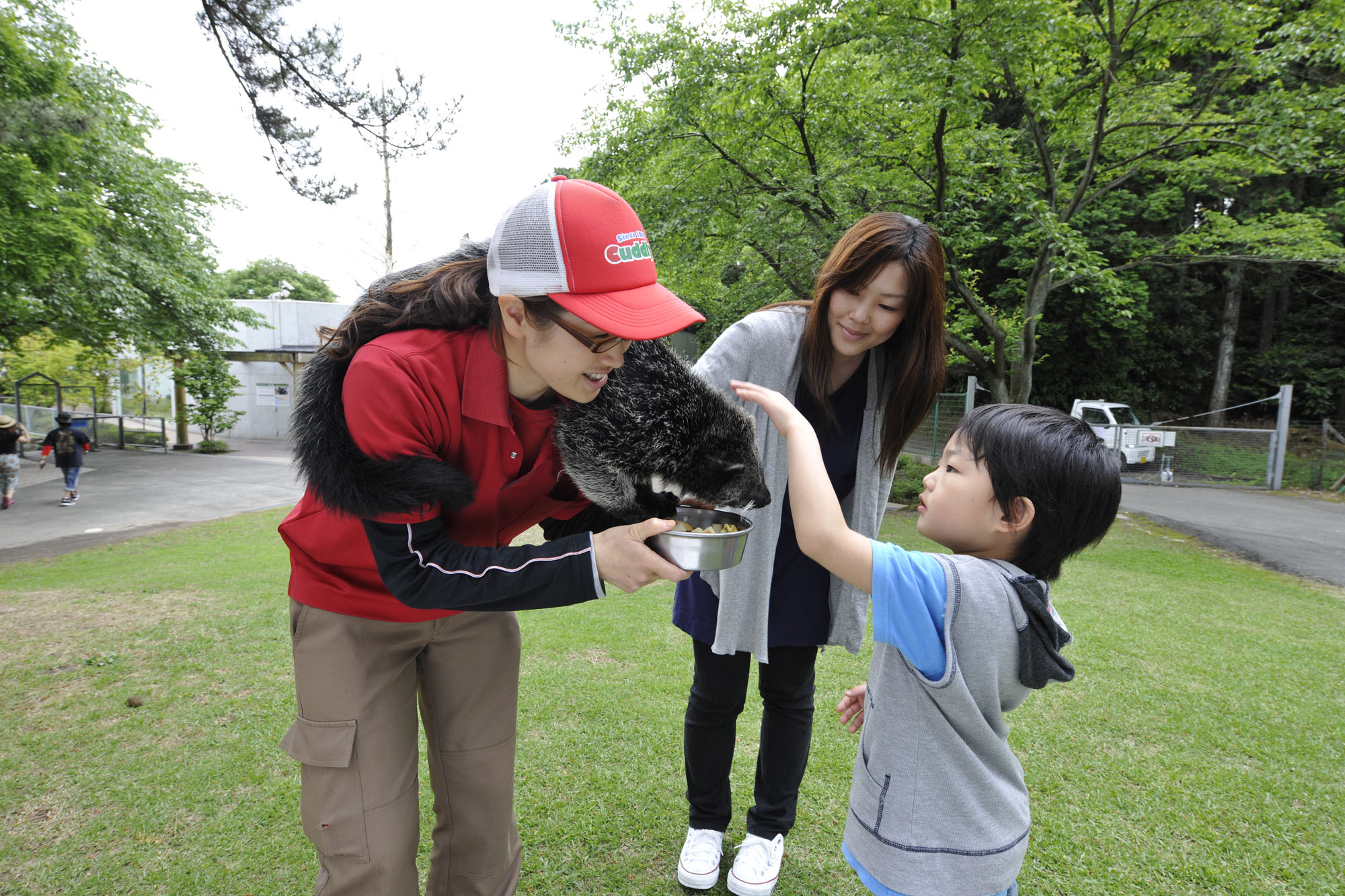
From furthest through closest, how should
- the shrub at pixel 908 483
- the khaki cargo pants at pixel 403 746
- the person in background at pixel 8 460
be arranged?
1. the shrub at pixel 908 483
2. the person in background at pixel 8 460
3. the khaki cargo pants at pixel 403 746

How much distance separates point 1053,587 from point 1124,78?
6.45 m

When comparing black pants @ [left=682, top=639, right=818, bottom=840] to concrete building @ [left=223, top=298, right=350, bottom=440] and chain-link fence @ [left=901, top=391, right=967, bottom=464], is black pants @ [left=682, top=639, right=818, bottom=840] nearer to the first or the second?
chain-link fence @ [left=901, top=391, right=967, bottom=464]

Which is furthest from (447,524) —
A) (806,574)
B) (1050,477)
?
(1050,477)

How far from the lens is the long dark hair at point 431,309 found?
1.62m

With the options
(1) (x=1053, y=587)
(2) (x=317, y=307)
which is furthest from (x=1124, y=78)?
(2) (x=317, y=307)

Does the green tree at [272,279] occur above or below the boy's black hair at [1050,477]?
above

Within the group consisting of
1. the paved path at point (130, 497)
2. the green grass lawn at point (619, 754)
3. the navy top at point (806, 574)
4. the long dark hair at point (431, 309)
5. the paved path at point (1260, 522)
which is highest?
the long dark hair at point (431, 309)

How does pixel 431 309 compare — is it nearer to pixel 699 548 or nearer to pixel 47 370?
pixel 699 548

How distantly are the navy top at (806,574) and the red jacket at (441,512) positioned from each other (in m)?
0.77

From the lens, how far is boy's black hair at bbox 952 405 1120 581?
1.67 meters

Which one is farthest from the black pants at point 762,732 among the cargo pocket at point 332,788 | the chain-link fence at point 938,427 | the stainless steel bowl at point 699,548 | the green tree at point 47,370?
the green tree at point 47,370

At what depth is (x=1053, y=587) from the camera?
6660 millimetres

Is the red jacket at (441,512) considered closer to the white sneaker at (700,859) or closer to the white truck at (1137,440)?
the white sneaker at (700,859)

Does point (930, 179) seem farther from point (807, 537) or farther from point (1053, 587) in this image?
point (807, 537)
